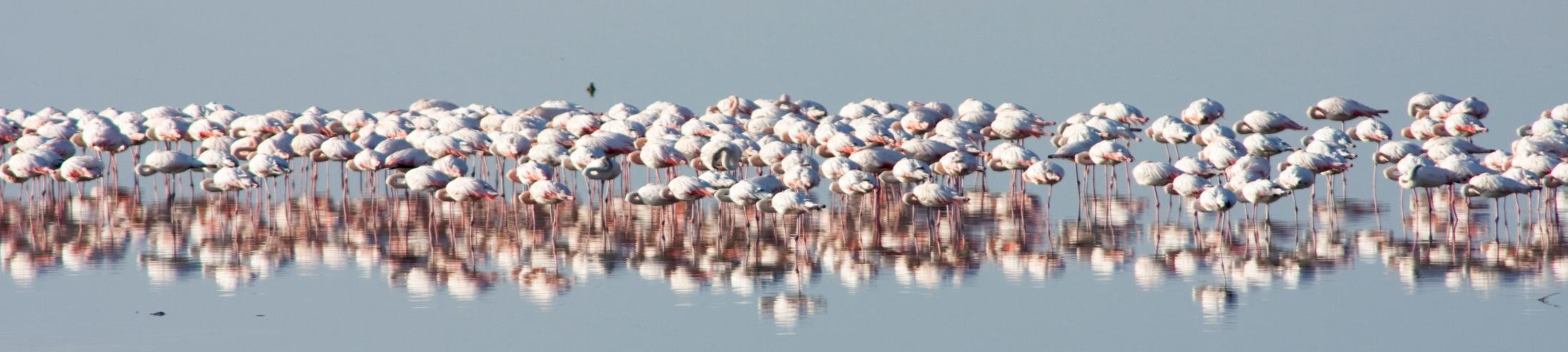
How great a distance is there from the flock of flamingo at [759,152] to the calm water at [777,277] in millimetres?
575

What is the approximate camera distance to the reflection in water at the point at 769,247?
84.1 ft

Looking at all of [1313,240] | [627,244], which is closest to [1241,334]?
[1313,240]

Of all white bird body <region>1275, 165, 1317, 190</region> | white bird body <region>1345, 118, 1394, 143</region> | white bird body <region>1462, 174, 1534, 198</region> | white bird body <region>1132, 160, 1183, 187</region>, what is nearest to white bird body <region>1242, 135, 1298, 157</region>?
white bird body <region>1345, 118, 1394, 143</region>

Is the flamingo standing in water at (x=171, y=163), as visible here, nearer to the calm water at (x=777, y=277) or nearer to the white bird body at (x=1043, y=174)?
the calm water at (x=777, y=277)

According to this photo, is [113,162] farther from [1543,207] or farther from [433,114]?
[1543,207]

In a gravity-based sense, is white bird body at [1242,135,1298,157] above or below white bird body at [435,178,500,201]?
above

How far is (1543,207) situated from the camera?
3241 cm

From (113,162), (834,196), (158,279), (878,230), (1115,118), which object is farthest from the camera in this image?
(1115,118)

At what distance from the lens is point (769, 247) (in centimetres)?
2853

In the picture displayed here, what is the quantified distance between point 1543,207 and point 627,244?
12.5m

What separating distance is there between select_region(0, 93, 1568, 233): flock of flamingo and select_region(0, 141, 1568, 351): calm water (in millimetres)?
575

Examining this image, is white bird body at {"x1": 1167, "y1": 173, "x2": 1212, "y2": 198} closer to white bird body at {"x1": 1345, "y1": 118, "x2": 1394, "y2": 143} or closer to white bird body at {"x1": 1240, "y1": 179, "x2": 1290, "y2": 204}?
white bird body at {"x1": 1240, "y1": 179, "x2": 1290, "y2": 204}

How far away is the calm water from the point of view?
72.6 ft

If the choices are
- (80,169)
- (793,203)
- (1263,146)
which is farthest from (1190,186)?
(80,169)
